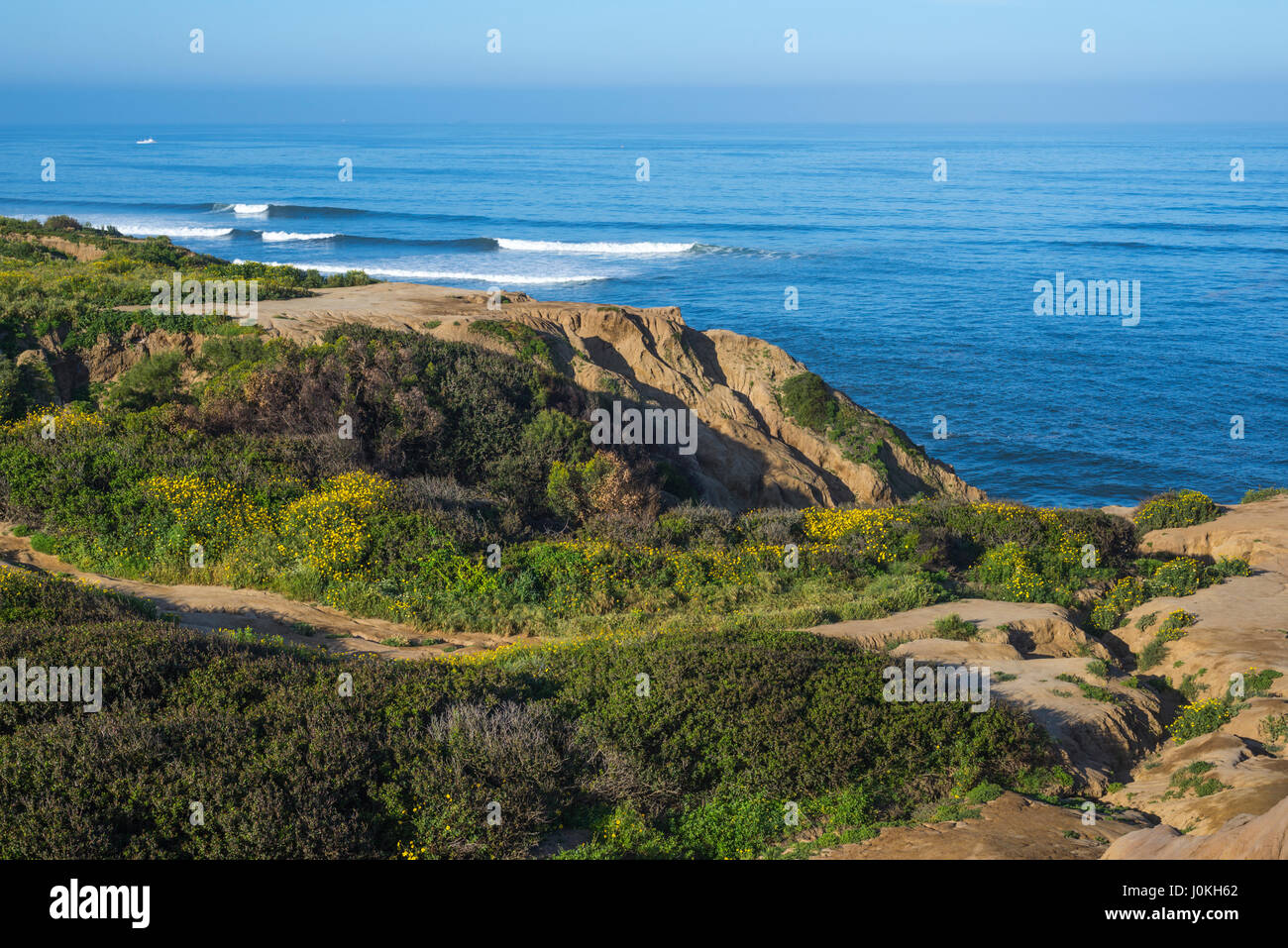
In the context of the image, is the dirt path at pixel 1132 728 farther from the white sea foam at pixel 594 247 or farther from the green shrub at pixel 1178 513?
the white sea foam at pixel 594 247

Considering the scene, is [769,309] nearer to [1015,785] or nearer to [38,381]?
[38,381]

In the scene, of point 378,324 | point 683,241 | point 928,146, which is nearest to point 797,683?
point 378,324

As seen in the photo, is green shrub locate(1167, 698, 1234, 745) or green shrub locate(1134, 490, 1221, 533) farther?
green shrub locate(1134, 490, 1221, 533)

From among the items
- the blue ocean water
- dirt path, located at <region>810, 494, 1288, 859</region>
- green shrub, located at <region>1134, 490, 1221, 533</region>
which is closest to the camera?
dirt path, located at <region>810, 494, 1288, 859</region>

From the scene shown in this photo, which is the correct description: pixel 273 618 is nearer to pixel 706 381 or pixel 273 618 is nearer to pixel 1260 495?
pixel 706 381

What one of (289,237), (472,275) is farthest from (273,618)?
(289,237)

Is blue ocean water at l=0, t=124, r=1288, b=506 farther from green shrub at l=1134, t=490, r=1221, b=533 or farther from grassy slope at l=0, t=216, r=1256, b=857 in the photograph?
grassy slope at l=0, t=216, r=1256, b=857

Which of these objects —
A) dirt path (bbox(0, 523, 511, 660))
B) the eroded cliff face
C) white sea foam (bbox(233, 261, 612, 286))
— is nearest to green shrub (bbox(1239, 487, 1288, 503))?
the eroded cliff face
